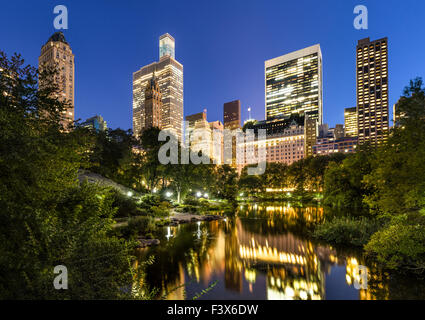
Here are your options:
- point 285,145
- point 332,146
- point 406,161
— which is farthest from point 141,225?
point 332,146

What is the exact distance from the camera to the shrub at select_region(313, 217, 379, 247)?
1416 cm

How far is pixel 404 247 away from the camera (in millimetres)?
9008

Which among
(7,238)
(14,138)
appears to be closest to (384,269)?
(7,238)

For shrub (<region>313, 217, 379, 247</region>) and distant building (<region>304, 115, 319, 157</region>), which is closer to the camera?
shrub (<region>313, 217, 379, 247</region>)

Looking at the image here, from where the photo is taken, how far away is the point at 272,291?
7.97 m

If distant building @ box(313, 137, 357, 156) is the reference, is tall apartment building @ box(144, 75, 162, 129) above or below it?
above

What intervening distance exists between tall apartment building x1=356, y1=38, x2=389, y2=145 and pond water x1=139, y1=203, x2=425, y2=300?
183 meters

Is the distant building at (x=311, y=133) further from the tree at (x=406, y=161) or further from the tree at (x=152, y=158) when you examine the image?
the tree at (x=406, y=161)

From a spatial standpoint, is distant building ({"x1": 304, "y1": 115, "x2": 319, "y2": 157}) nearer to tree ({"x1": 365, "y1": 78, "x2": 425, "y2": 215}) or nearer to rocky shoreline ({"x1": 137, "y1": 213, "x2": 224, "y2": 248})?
rocky shoreline ({"x1": 137, "y1": 213, "x2": 224, "y2": 248})

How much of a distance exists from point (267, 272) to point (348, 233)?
8.66 meters

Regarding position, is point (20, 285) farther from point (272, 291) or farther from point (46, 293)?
point (272, 291)

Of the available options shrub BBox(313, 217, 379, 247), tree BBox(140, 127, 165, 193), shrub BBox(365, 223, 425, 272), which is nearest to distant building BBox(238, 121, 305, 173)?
tree BBox(140, 127, 165, 193)

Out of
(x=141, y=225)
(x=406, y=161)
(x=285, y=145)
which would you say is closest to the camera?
(x=406, y=161)

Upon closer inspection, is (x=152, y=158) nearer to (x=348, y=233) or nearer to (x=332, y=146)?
(x=348, y=233)
